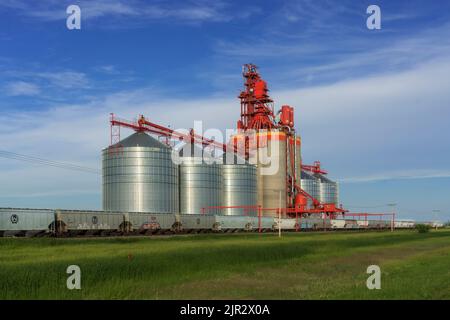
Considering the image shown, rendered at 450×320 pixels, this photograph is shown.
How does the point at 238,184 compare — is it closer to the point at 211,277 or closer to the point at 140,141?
the point at 140,141

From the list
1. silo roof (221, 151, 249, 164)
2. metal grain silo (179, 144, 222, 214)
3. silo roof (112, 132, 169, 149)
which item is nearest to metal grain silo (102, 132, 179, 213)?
silo roof (112, 132, 169, 149)

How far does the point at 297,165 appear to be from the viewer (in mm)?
147000

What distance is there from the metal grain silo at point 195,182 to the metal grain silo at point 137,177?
28.9ft

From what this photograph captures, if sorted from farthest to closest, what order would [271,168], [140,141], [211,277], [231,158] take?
[271,168] < [231,158] < [140,141] < [211,277]

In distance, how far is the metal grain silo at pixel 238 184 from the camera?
123562 mm

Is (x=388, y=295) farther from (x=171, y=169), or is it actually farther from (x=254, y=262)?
(x=171, y=169)

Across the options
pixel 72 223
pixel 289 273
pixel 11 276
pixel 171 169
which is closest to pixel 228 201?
pixel 171 169

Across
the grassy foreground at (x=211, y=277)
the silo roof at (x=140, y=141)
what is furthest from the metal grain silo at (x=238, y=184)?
the grassy foreground at (x=211, y=277)

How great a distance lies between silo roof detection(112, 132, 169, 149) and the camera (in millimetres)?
102625

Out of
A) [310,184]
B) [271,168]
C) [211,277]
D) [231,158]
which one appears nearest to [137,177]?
[231,158]

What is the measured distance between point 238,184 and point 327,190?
77478 millimetres

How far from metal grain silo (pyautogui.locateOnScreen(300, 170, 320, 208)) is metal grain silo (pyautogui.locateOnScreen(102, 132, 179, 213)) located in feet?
279

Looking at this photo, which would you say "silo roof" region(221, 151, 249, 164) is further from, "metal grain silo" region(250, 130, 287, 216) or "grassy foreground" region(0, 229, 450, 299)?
"grassy foreground" region(0, 229, 450, 299)

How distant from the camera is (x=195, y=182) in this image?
372 ft
